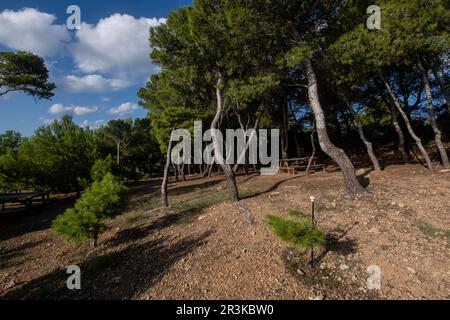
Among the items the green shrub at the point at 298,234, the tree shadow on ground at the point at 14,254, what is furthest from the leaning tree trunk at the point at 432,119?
the tree shadow on ground at the point at 14,254

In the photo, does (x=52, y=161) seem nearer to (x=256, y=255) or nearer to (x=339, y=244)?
(x=256, y=255)

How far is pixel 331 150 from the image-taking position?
799 cm

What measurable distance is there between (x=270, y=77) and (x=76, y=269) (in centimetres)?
795

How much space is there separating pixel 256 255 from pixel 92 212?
4107 mm

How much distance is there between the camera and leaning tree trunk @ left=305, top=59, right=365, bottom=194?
7.54 m

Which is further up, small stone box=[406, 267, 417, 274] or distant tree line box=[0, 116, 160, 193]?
distant tree line box=[0, 116, 160, 193]

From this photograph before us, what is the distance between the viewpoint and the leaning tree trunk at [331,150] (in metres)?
7.54

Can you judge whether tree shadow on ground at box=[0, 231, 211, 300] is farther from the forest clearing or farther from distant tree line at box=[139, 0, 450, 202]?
distant tree line at box=[139, 0, 450, 202]

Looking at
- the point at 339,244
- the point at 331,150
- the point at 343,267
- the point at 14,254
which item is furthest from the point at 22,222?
the point at 331,150

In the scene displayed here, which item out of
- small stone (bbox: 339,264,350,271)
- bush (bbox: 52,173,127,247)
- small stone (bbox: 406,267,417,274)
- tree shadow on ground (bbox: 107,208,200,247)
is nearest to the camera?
small stone (bbox: 406,267,417,274)

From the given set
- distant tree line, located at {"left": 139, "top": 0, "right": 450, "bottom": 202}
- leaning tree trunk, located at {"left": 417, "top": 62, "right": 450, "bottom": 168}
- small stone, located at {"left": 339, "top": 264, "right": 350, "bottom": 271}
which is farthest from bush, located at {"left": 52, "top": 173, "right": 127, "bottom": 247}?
leaning tree trunk, located at {"left": 417, "top": 62, "right": 450, "bottom": 168}

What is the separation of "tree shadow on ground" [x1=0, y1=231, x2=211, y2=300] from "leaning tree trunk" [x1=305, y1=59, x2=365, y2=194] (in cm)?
468
